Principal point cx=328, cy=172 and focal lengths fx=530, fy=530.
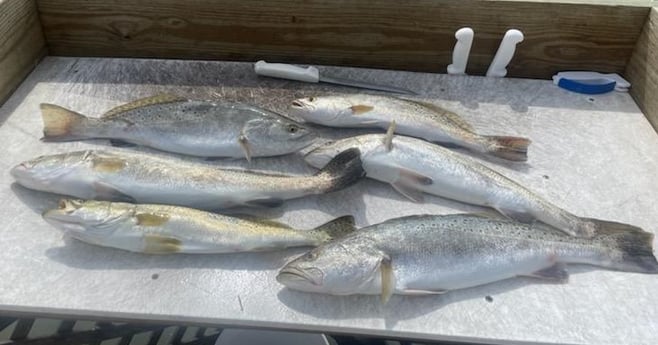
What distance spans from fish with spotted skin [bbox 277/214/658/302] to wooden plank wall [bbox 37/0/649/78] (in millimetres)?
934

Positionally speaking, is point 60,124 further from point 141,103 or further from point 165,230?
point 165,230

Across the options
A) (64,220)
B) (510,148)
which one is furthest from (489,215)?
(64,220)

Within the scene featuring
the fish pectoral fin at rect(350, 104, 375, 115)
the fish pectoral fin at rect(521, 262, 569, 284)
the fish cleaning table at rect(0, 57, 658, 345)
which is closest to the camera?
the fish cleaning table at rect(0, 57, 658, 345)

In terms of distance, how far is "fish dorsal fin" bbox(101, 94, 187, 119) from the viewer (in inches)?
72.2

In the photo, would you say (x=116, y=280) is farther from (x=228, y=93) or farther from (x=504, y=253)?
(x=504, y=253)

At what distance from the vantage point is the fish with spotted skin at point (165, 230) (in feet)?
4.62

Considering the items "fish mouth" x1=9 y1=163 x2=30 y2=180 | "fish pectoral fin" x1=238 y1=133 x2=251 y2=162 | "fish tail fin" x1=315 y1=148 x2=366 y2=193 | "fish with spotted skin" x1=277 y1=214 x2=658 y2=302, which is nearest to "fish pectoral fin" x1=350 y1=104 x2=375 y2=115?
"fish tail fin" x1=315 y1=148 x2=366 y2=193

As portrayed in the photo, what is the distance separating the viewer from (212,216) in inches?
58.6

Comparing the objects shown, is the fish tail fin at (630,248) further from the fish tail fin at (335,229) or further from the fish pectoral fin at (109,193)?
the fish pectoral fin at (109,193)

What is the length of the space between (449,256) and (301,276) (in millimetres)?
403

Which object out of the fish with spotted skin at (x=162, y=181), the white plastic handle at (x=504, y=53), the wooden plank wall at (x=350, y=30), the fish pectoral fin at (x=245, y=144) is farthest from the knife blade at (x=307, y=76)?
the fish with spotted skin at (x=162, y=181)

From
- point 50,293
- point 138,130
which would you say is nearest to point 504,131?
point 138,130

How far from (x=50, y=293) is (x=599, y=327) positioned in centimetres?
140

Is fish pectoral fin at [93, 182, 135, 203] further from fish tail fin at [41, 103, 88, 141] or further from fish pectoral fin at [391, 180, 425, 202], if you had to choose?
fish pectoral fin at [391, 180, 425, 202]
